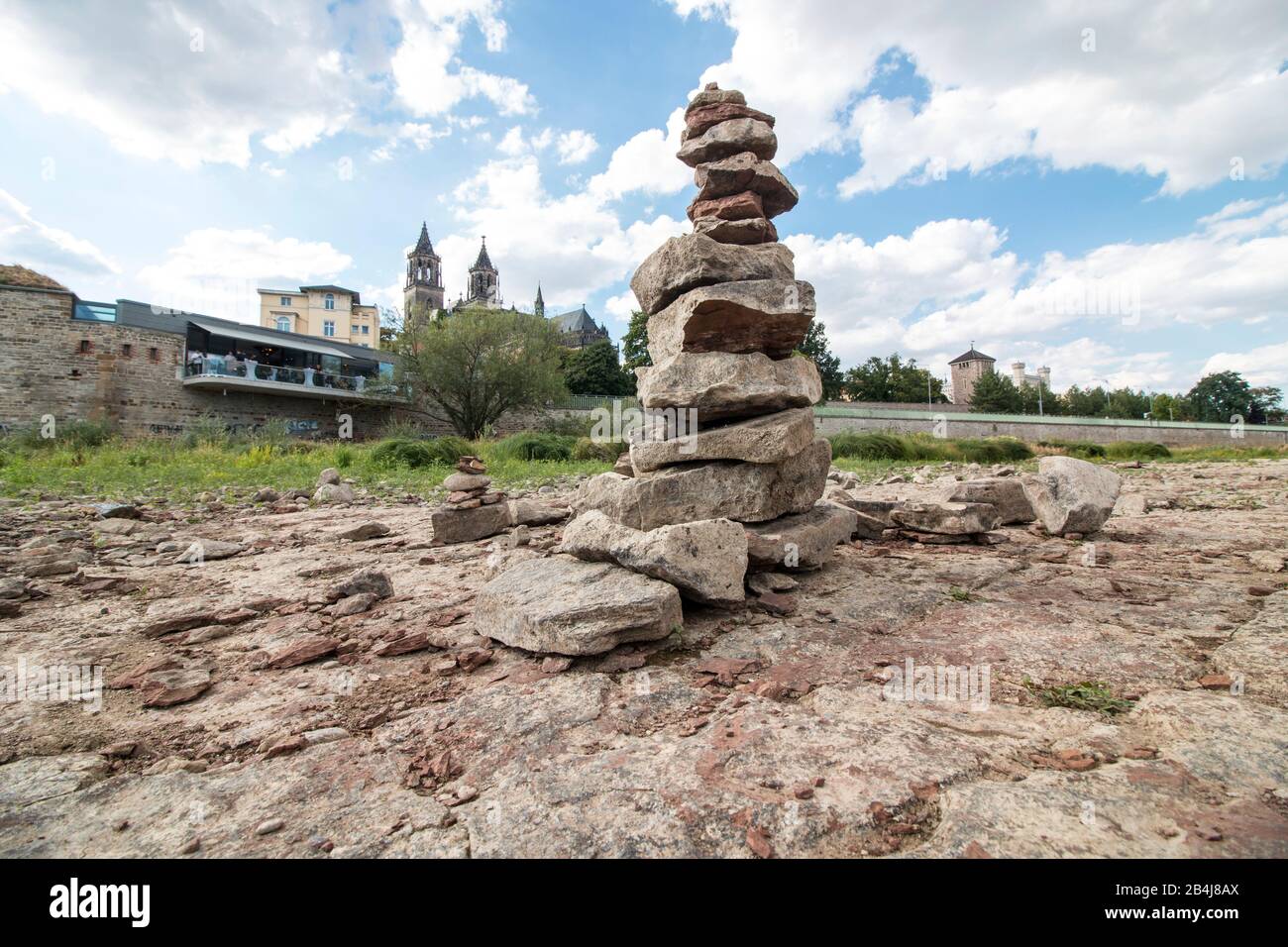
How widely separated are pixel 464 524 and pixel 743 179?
14.6ft

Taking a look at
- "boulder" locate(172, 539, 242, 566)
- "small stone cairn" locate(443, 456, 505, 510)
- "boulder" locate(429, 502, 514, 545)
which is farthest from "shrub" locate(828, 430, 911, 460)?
"boulder" locate(172, 539, 242, 566)

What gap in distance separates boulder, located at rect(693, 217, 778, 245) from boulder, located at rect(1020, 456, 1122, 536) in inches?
155

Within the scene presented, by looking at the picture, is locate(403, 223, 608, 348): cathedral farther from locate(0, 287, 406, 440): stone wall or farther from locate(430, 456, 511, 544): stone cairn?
locate(430, 456, 511, 544): stone cairn

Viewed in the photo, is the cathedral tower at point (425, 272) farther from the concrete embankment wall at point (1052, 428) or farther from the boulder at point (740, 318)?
the boulder at point (740, 318)

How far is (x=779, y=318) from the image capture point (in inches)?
175

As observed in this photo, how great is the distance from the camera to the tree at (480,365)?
28578 mm

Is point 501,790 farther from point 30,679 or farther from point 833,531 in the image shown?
point 833,531

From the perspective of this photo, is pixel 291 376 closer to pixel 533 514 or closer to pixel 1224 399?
pixel 533 514

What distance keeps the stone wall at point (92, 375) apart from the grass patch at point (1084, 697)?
29786mm

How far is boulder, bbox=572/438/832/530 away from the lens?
14.2ft

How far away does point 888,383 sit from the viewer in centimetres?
5962

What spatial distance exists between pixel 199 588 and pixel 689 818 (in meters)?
4.75

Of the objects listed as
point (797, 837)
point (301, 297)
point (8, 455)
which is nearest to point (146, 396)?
point (8, 455)

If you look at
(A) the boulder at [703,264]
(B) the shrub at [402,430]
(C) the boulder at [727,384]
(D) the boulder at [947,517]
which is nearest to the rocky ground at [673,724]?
(D) the boulder at [947,517]
